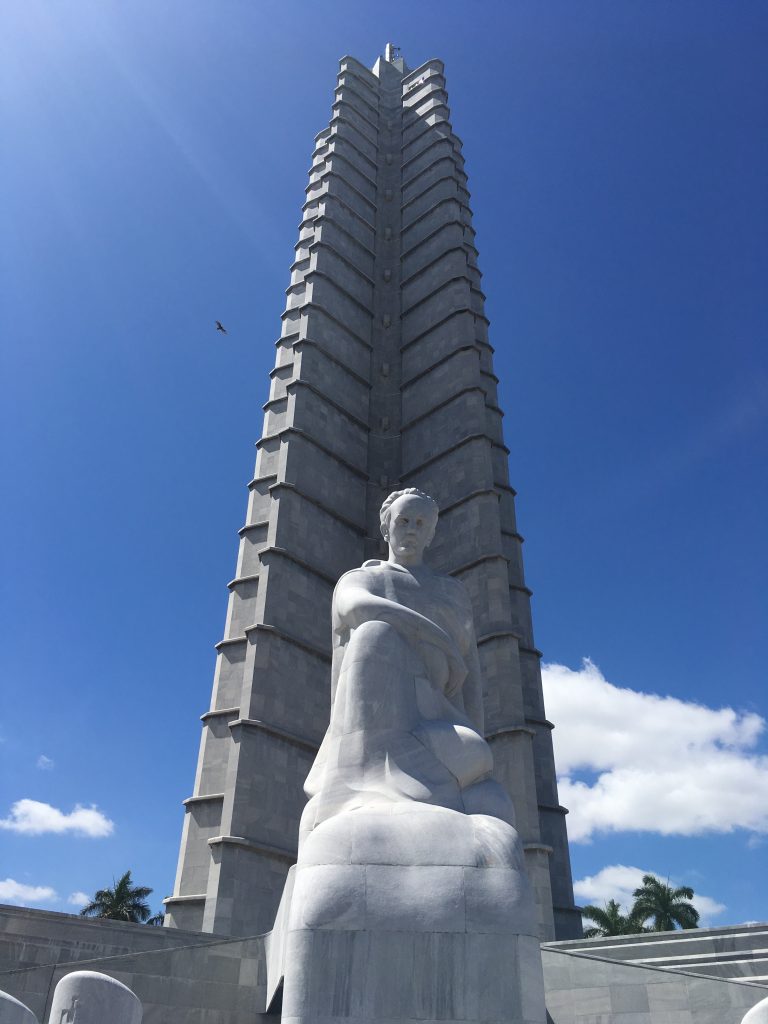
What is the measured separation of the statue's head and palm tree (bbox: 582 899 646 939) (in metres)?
29.7

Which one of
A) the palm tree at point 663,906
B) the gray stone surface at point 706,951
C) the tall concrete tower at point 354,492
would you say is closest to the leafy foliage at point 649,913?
the palm tree at point 663,906

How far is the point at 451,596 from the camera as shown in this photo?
5641 millimetres

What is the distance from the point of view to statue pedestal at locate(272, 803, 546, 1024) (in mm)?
3532

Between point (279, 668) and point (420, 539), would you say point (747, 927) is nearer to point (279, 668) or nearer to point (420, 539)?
point (420, 539)

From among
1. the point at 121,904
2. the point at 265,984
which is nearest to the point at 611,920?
the point at 121,904

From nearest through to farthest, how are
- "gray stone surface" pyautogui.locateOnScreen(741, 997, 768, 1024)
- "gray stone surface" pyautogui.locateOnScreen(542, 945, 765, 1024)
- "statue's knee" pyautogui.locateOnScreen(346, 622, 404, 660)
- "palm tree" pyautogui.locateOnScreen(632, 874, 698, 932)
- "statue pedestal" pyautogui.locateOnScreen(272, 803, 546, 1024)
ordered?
1. "gray stone surface" pyautogui.locateOnScreen(741, 997, 768, 1024)
2. "statue pedestal" pyautogui.locateOnScreen(272, 803, 546, 1024)
3. "statue's knee" pyautogui.locateOnScreen(346, 622, 404, 660)
4. "gray stone surface" pyautogui.locateOnScreen(542, 945, 765, 1024)
5. "palm tree" pyautogui.locateOnScreen(632, 874, 698, 932)

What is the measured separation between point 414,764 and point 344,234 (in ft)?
81.2

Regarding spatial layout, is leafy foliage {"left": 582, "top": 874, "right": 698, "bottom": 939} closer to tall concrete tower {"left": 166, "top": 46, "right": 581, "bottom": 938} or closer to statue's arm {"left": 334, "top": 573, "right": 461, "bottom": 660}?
tall concrete tower {"left": 166, "top": 46, "right": 581, "bottom": 938}

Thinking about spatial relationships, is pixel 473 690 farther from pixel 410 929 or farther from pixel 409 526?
pixel 410 929

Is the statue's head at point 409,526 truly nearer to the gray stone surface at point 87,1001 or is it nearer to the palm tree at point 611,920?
the gray stone surface at point 87,1001

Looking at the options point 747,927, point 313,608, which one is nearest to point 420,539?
point 747,927

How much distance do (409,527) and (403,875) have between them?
2.63 meters

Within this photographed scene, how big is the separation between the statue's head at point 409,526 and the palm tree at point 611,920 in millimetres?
29702

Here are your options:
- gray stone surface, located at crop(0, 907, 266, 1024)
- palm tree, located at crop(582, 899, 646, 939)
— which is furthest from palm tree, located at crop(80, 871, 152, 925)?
gray stone surface, located at crop(0, 907, 266, 1024)
